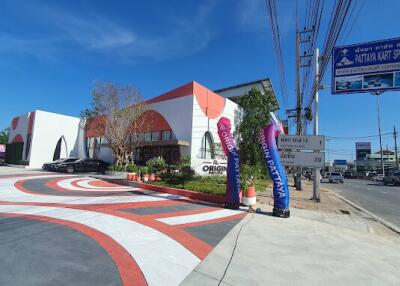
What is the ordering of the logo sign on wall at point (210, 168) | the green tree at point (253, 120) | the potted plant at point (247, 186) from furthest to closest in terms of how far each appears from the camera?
the green tree at point (253, 120), the logo sign on wall at point (210, 168), the potted plant at point (247, 186)

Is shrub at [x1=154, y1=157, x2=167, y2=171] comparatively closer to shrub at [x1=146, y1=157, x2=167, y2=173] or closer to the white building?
shrub at [x1=146, y1=157, x2=167, y2=173]

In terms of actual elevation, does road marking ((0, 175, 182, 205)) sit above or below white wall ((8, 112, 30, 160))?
below

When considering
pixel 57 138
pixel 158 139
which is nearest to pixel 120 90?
pixel 158 139

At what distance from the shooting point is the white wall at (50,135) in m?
30.0

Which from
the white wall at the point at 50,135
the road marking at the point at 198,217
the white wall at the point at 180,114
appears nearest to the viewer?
the road marking at the point at 198,217

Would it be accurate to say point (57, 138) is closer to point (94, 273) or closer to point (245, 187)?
point (245, 187)

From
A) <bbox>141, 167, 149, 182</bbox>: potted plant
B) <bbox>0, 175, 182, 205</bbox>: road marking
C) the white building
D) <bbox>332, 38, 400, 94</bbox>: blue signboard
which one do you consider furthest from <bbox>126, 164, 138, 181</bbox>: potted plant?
<bbox>332, 38, 400, 94</bbox>: blue signboard

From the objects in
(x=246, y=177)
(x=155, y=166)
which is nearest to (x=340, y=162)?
(x=155, y=166)

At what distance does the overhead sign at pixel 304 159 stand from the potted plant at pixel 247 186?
2.49m

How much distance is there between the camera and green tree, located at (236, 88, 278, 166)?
2705cm

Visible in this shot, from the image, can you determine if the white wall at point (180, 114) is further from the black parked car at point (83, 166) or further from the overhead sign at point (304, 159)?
the overhead sign at point (304, 159)

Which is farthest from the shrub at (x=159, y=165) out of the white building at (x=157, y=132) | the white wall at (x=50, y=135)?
the white wall at (x=50, y=135)

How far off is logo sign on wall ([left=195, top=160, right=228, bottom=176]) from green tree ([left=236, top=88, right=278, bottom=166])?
4937 millimetres

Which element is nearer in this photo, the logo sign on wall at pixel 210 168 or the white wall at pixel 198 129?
the logo sign on wall at pixel 210 168
